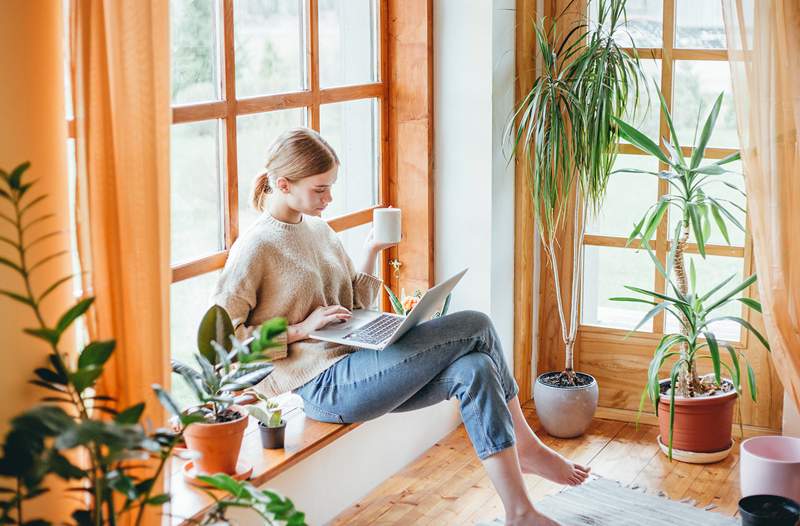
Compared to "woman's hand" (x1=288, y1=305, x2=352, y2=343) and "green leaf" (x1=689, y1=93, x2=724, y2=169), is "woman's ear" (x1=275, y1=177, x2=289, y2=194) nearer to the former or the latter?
"woman's hand" (x1=288, y1=305, x2=352, y2=343)

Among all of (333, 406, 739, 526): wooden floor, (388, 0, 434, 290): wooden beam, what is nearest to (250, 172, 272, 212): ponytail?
(388, 0, 434, 290): wooden beam

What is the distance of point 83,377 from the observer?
176 cm

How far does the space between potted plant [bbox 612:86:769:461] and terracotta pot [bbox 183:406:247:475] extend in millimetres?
1467

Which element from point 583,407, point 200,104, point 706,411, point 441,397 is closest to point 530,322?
point 583,407

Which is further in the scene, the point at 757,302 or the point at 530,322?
the point at 530,322

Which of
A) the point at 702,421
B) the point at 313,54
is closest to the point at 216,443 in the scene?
the point at 313,54

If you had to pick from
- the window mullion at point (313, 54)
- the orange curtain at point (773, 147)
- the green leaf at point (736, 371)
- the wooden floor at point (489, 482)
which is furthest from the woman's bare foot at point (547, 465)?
the window mullion at point (313, 54)

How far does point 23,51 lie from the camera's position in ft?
6.29

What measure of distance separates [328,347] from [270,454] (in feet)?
1.23

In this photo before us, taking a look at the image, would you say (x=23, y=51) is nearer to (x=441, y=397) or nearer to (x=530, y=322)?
(x=441, y=397)

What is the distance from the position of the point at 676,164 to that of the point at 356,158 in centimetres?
107

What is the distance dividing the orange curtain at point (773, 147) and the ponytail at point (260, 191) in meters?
1.43

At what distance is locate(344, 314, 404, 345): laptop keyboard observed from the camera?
9.52 feet

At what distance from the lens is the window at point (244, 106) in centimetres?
277
